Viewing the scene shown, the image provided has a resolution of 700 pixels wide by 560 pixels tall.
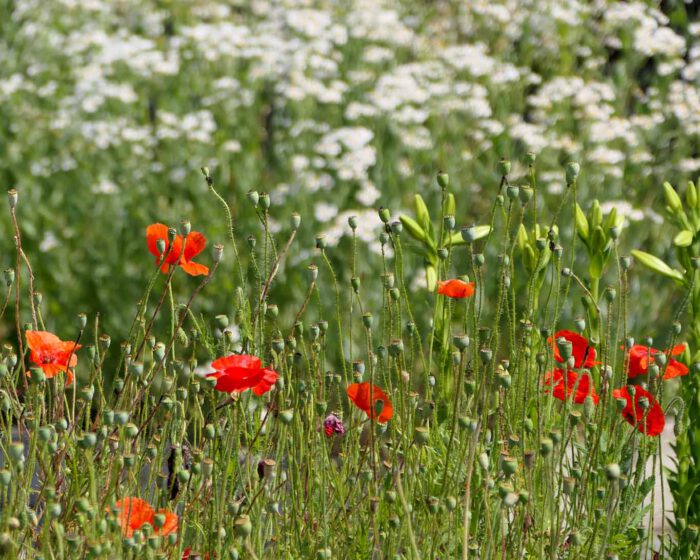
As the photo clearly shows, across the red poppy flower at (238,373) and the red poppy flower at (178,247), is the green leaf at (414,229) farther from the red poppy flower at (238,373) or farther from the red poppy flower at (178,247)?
the red poppy flower at (238,373)

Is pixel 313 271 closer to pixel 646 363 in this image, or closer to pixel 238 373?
pixel 238 373

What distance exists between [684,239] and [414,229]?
56 cm

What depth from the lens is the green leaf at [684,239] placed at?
219 cm

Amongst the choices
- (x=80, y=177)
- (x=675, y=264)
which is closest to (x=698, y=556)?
(x=675, y=264)

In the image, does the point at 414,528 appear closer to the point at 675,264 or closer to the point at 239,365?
the point at 239,365

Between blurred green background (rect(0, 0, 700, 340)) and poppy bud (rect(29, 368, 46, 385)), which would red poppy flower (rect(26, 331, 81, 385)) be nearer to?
poppy bud (rect(29, 368, 46, 385))

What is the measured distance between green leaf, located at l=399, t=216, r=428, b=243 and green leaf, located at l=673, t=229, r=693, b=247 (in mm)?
524

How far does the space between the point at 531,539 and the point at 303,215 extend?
2.62 meters

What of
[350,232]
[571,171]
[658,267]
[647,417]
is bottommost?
[350,232]

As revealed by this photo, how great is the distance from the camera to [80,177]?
499 centimetres

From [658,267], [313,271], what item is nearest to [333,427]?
[313,271]

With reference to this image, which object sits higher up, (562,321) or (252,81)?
(252,81)

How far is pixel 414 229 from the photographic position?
7.71 ft

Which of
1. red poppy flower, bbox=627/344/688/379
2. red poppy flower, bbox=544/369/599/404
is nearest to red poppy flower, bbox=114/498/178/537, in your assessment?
red poppy flower, bbox=544/369/599/404
